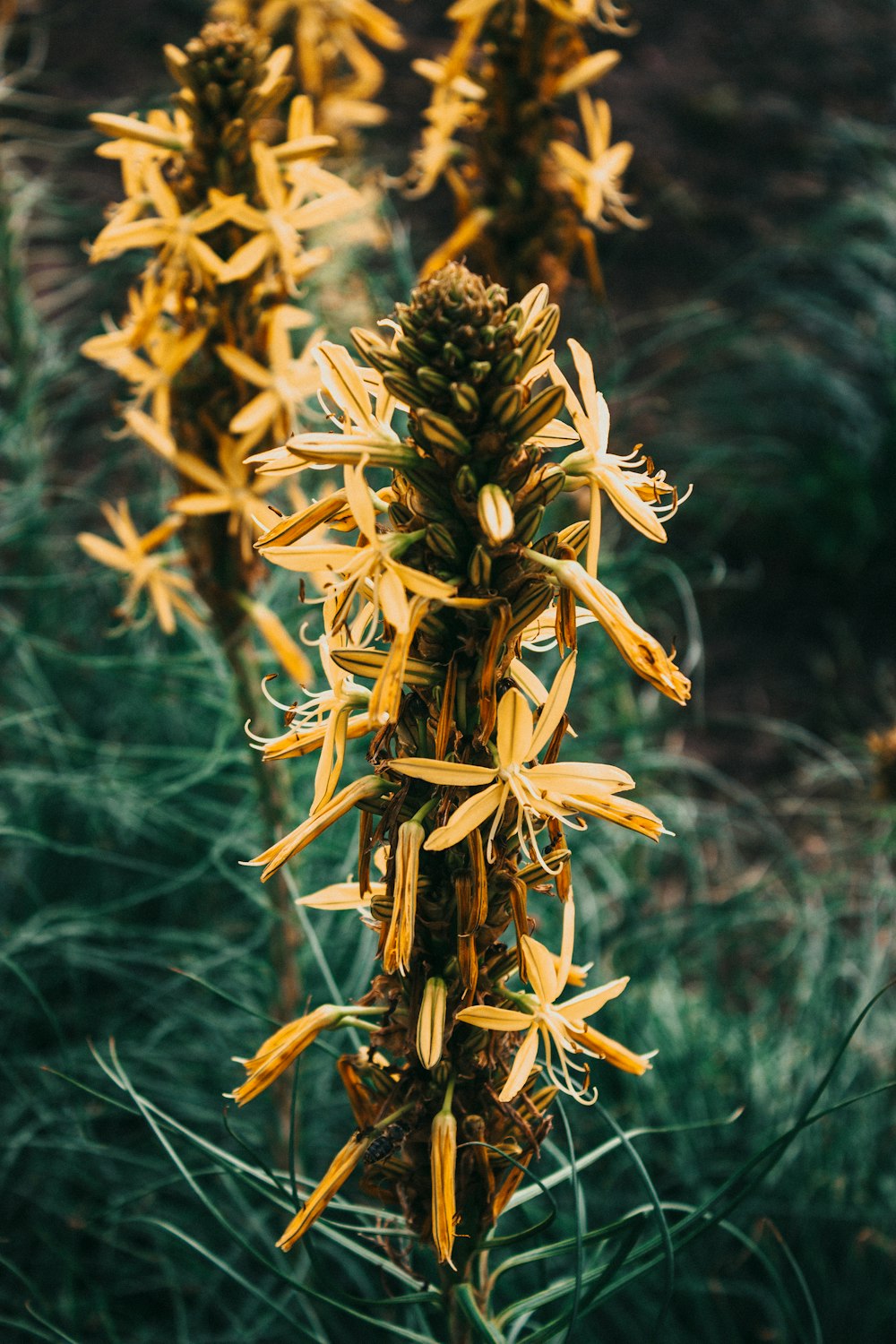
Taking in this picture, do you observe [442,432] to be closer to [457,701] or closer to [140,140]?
[457,701]

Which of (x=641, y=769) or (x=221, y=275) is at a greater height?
(x=221, y=275)

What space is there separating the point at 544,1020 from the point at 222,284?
95cm

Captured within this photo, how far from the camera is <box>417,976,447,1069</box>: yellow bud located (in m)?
0.72

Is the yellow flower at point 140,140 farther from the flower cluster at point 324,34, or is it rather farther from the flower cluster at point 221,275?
the flower cluster at point 324,34

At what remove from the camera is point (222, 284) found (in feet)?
4.08

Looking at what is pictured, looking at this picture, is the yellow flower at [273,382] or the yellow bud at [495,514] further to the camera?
the yellow flower at [273,382]

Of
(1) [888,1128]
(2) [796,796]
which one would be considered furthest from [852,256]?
(1) [888,1128]

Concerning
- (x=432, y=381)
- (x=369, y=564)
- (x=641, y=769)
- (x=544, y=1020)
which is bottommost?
(x=641, y=769)

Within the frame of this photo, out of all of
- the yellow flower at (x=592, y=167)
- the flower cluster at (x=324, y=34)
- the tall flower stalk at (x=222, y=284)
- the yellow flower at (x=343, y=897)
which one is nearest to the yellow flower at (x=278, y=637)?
the tall flower stalk at (x=222, y=284)

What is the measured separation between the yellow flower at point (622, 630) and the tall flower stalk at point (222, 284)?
0.55m

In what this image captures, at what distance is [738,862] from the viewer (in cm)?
278

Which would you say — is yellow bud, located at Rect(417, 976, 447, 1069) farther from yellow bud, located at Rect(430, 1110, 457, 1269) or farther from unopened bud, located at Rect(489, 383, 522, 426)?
unopened bud, located at Rect(489, 383, 522, 426)

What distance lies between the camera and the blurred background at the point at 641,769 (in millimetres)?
1666

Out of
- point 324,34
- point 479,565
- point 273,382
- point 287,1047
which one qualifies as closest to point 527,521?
point 479,565
